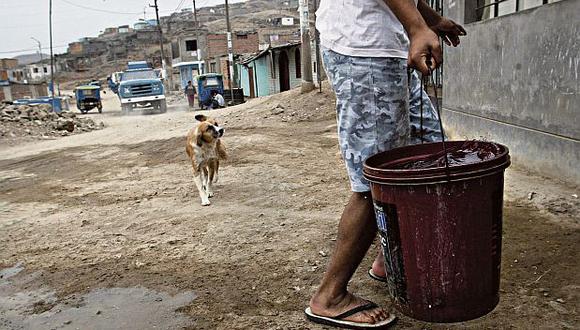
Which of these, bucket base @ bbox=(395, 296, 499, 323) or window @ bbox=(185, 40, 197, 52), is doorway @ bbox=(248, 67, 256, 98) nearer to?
window @ bbox=(185, 40, 197, 52)

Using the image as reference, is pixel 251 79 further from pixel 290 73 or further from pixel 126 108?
pixel 126 108

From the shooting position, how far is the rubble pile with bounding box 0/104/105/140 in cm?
1447

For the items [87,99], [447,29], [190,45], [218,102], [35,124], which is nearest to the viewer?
[447,29]

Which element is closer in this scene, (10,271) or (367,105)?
(367,105)

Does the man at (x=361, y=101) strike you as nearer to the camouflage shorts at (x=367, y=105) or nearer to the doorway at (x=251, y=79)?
the camouflage shorts at (x=367, y=105)

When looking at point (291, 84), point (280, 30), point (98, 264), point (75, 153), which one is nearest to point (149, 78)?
point (291, 84)

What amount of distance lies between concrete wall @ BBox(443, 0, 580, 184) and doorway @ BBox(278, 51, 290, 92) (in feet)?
69.4

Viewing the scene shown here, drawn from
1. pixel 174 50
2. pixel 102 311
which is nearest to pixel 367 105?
pixel 102 311

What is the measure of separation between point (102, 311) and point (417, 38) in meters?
2.00

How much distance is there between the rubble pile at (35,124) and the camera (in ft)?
47.5

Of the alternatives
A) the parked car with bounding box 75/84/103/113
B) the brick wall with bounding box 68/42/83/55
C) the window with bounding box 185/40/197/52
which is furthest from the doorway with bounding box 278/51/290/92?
the brick wall with bounding box 68/42/83/55

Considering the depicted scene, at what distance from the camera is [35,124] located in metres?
15.6

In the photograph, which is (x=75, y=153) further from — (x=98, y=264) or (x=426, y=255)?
(x=426, y=255)

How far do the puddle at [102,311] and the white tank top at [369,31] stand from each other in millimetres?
1431
